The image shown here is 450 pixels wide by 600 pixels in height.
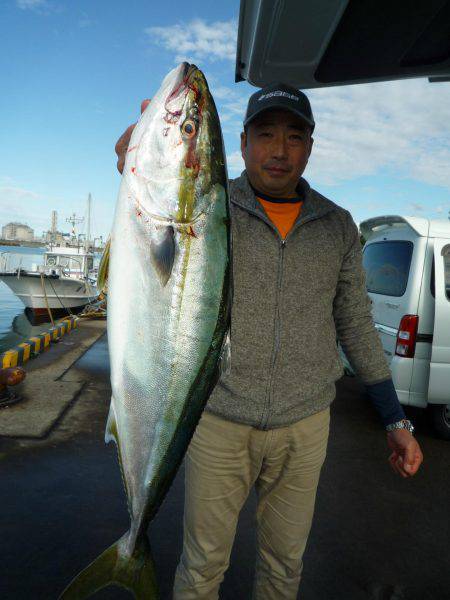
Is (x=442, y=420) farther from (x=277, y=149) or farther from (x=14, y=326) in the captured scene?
(x=14, y=326)

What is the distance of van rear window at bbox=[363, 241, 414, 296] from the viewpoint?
4.90m

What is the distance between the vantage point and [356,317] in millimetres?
2197

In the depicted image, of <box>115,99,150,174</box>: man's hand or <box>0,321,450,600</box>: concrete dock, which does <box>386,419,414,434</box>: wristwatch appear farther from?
<box>115,99,150,174</box>: man's hand

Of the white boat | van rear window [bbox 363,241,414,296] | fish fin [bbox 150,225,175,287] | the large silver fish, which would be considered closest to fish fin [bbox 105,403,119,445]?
the large silver fish

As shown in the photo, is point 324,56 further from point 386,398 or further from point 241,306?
point 386,398

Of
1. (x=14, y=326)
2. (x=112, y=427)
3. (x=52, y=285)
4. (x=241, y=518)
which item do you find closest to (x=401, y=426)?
(x=112, y=427)

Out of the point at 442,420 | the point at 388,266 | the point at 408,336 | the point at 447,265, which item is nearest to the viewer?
the point at 408,336

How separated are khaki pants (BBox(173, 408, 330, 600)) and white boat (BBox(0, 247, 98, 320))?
55.6 feet

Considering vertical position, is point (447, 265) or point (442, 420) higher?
point (447, 265)

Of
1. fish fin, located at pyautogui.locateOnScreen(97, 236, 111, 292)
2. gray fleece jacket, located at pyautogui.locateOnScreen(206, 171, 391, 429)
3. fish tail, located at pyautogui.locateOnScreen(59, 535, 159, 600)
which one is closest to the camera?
fish fin, located at pyautogui.locateOnScreen(97, 236, 111, 292)

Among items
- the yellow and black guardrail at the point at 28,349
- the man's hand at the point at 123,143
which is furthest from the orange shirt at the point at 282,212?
the yellow and black guardrail at the point at 28,349

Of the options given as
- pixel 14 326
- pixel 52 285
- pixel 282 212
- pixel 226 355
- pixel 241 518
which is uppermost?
pixel 282 212

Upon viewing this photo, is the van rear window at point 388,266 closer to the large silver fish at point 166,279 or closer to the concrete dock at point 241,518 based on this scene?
the concrete dock at point 241,518

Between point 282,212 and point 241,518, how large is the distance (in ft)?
8.01
